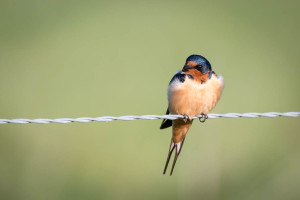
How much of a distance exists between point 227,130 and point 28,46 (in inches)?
157

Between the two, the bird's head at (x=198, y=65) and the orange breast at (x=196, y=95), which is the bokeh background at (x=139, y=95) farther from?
the bird's head at (x=198, y=65)

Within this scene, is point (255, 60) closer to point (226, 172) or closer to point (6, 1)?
point (226, 172)

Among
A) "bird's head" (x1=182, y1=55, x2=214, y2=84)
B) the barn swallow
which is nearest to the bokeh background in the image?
the barn swallow

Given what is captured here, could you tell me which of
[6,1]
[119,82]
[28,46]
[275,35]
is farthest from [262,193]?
[6,1]

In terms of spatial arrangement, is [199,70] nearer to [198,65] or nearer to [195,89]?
[198,65]

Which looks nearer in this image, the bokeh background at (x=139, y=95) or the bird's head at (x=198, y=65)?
the bird's head at (x=198, y=65)

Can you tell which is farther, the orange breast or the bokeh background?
the bokeh background

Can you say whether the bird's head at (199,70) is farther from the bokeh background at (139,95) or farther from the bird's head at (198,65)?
the bokeh background at (139,95)

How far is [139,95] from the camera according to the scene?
609cm

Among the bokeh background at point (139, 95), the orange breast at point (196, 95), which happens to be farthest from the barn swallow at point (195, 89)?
the bokeh background at point (139, 95)

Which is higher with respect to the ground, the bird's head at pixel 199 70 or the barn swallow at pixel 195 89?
the bird's head at pixel 199 70

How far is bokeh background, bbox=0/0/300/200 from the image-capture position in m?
4.72

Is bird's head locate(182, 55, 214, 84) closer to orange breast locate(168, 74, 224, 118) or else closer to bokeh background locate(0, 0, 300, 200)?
orange breast locate(168, 74, 224, 118)

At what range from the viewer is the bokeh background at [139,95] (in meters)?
4.72
